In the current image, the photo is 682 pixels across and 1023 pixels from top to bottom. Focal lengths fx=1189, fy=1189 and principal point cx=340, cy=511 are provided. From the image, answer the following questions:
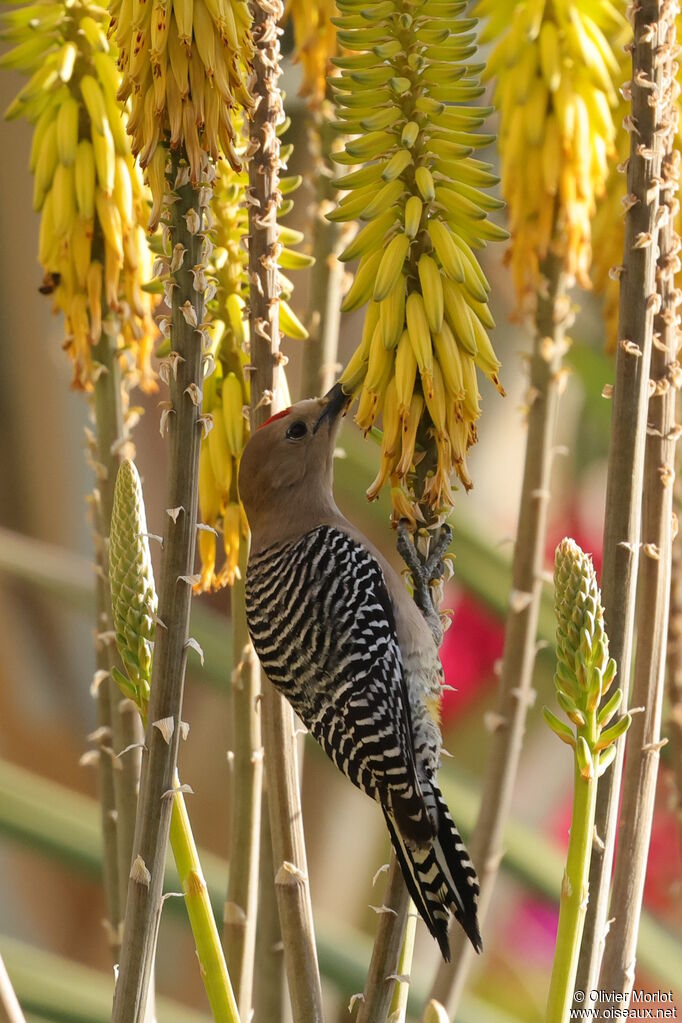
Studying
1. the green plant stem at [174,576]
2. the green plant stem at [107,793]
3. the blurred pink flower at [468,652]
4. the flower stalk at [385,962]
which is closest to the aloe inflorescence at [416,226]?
the green plant stem at [174,576]

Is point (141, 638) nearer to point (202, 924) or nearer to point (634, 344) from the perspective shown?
point (202, 924)

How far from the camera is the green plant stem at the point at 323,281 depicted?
0.85 m

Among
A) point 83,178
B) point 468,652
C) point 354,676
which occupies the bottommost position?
point 468,652

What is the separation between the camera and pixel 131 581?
586 mm

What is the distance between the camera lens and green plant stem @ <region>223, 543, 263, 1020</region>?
2.47 ft

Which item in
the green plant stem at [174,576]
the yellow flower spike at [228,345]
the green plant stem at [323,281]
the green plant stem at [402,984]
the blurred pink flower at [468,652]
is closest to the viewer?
the green plant stem at [174,576]

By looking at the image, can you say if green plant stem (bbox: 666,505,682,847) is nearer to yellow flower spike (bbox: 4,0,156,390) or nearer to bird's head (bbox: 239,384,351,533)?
bird's head (bbox: 239,384,351,533)

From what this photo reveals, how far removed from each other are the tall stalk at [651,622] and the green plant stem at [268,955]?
10.4 inches

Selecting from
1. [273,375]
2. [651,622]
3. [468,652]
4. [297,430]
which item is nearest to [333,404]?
[297,430]

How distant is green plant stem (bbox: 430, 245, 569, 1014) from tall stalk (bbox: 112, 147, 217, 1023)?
39 centimetres

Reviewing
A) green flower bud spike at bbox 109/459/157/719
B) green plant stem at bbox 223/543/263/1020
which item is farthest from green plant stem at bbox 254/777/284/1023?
green flower bud spike at bbox 109/459/157/719

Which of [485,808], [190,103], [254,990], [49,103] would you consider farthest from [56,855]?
[190,103]

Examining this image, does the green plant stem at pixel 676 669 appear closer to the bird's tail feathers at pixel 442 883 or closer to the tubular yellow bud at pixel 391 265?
the bird's tail feathers at pixel 442 883

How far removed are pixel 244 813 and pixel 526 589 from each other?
11.0 inches
